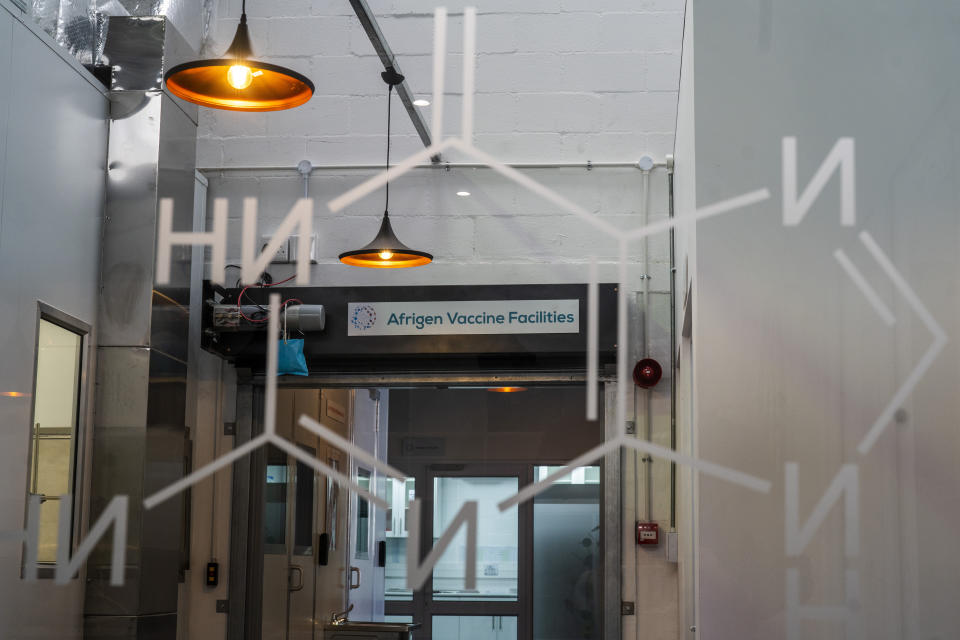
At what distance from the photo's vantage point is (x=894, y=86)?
2.47 m

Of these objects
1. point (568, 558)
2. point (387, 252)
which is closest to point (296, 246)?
point (387, 252)

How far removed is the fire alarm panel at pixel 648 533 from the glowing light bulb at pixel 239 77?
215cm

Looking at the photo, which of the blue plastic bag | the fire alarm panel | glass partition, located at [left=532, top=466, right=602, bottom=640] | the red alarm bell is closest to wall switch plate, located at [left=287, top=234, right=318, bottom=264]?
the blue plastic bag

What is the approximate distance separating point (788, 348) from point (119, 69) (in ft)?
6.31

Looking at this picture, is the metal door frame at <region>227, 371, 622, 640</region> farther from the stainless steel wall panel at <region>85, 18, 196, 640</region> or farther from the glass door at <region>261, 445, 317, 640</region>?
the stainless steel wall panel at <region>85, 18, 196, 640</region>

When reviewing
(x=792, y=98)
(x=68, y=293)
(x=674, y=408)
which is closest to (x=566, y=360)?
(x=674, y=408)

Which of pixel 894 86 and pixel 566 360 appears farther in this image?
pixel 566 360

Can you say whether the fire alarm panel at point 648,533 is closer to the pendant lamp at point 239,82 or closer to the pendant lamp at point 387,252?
the pendant lamp at point 387,252

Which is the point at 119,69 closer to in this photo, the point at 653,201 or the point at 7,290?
the point at 7,290

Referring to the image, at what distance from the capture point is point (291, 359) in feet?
8.95

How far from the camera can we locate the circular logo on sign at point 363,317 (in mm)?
3602

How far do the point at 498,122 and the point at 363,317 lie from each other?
82 centimetres
